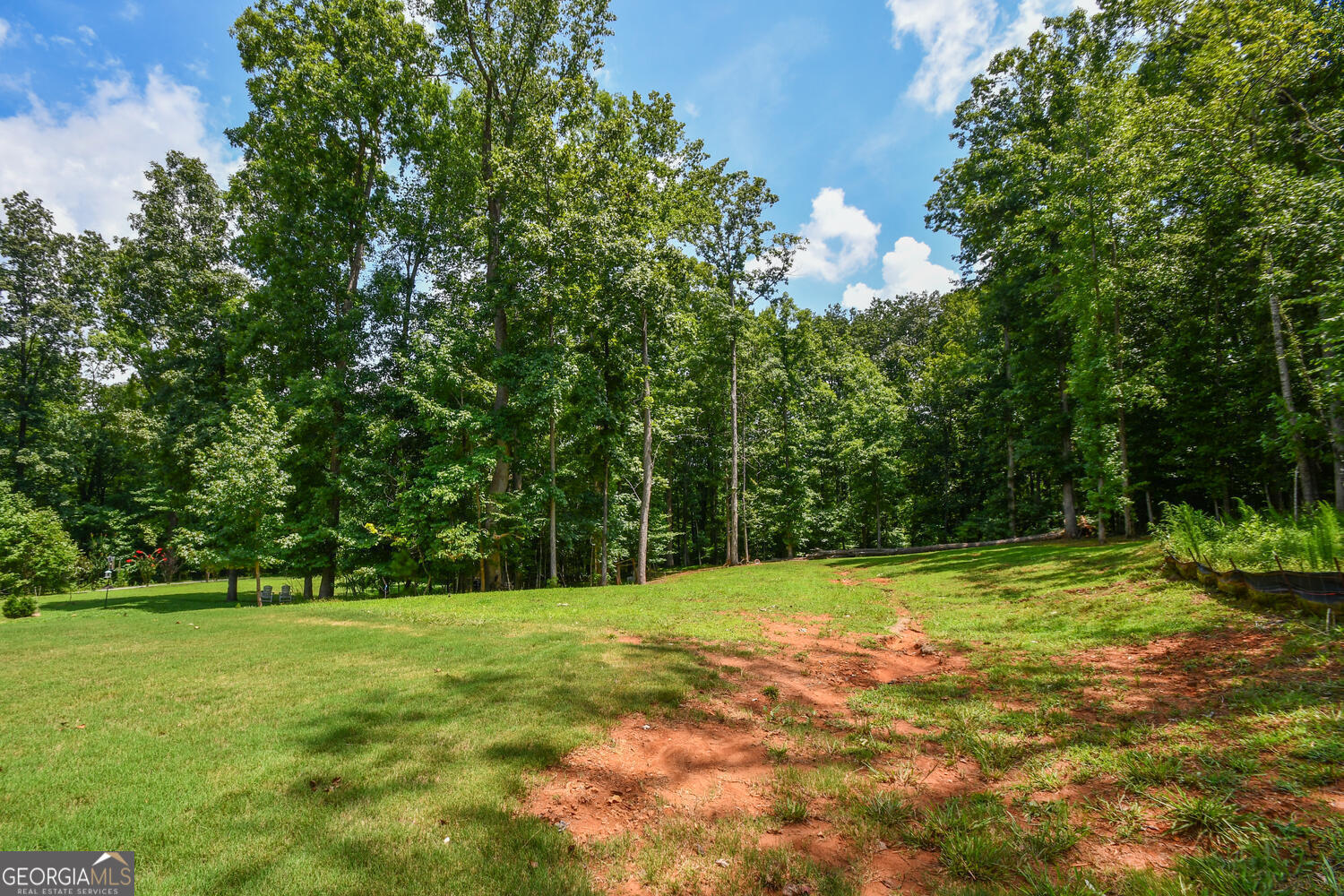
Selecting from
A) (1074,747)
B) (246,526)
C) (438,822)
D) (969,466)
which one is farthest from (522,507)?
(969,466)

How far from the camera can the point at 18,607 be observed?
1459 centimetres

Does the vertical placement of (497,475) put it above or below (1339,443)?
above

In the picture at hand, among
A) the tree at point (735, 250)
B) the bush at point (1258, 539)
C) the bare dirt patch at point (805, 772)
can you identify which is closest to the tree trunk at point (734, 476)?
the tree at point (735, 250)

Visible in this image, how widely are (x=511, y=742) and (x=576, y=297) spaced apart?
15810mm

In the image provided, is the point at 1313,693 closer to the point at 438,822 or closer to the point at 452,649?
the point at 438,822

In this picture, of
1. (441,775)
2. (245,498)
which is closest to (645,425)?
(245,498)

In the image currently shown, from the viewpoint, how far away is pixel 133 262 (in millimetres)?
24422

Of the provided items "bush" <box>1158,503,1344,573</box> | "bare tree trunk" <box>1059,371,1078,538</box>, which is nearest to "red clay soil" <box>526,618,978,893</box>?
"bush" <box>1158,503,1344,573</box>

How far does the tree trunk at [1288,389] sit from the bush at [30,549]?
37994 millimetres

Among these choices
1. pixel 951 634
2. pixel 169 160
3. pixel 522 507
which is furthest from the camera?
pixel 169 160

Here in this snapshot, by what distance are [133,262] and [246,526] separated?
63.6 feet

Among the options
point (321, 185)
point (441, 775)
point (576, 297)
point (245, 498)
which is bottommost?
point (441, 775)

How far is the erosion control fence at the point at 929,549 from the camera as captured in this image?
21975 mm

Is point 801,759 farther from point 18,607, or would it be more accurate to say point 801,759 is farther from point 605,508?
point 18,607
